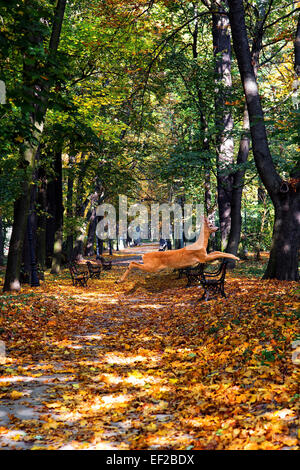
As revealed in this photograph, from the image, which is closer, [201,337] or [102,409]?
[102,409]

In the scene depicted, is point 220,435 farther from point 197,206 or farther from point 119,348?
point 197,206

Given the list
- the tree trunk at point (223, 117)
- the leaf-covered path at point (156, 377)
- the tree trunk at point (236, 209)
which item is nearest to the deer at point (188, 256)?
the leaf-covered path at point (156, 377)

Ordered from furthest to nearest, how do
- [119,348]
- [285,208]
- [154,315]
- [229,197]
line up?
[229,197] → [285,208] → [154,315] → [119,348]

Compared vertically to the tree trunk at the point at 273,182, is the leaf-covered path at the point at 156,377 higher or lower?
lower

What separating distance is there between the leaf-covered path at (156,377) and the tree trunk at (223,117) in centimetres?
901

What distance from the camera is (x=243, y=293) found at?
1153cm

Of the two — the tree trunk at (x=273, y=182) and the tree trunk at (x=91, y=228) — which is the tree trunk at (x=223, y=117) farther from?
the tree trunk at (x=91, y=228)

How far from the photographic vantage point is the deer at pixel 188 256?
1035 cm

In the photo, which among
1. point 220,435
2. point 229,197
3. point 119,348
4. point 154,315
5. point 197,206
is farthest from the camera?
point 197,206

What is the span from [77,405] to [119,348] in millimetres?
2926

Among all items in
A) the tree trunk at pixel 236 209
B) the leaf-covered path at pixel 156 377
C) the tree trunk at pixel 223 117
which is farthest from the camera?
the tree trunk at pixel 236 209

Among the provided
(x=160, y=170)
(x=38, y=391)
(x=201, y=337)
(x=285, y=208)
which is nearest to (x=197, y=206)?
(x=160, y=170)

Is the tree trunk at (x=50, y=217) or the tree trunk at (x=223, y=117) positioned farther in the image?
the tree trunk at (x=50, y=217)

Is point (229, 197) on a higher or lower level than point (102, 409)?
higher
